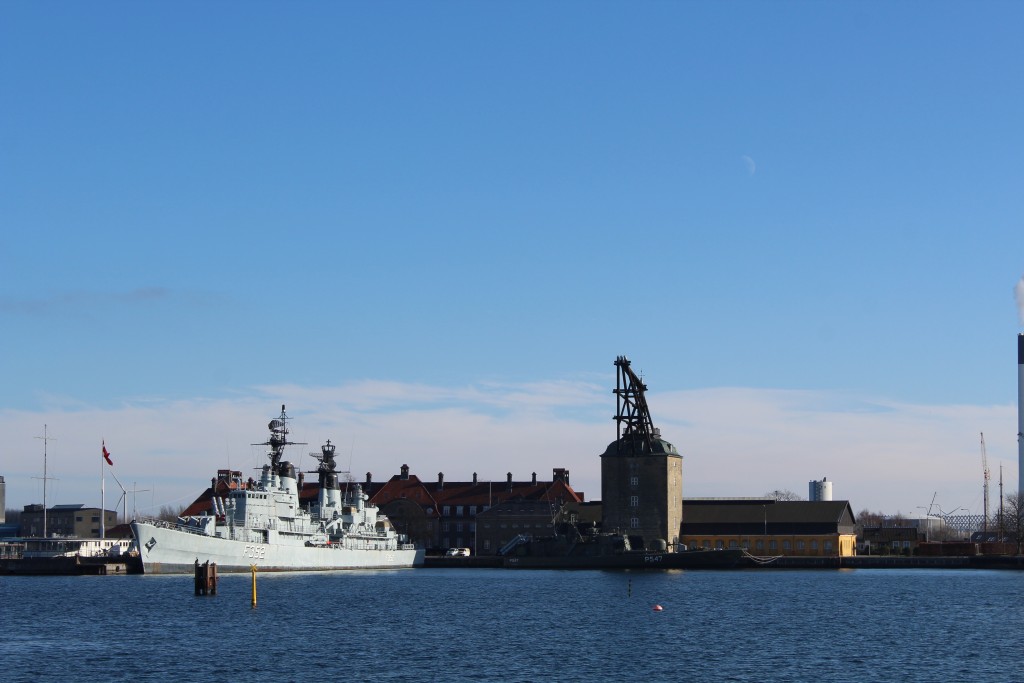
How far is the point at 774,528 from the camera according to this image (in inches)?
5325

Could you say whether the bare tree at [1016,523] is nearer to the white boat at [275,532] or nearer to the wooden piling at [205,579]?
the white boat at [275,532]

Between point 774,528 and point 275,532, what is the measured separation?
179 ft

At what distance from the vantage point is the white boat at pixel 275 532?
339ft

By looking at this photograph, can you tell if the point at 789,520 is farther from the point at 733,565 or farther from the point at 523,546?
the point at 523,546

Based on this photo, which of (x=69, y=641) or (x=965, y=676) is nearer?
(x=965, y=676)

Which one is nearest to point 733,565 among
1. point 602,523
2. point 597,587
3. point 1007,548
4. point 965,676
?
point 602,523

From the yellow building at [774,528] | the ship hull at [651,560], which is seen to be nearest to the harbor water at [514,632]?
the ship hull at [651,560]

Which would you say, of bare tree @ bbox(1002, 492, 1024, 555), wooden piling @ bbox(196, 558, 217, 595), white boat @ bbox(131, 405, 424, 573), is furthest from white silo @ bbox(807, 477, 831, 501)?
wooden piling @ bbox(196, 558, 217, 595)

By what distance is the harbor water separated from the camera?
44859 millimetres

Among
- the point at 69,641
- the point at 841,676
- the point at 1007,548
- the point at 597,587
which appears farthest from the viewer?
the point at 1007,548

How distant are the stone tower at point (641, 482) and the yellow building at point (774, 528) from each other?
5.01m

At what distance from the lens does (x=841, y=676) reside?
43719 millimetres

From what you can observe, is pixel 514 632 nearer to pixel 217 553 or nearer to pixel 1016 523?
pixel 217 553

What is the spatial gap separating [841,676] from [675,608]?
27388 mm
